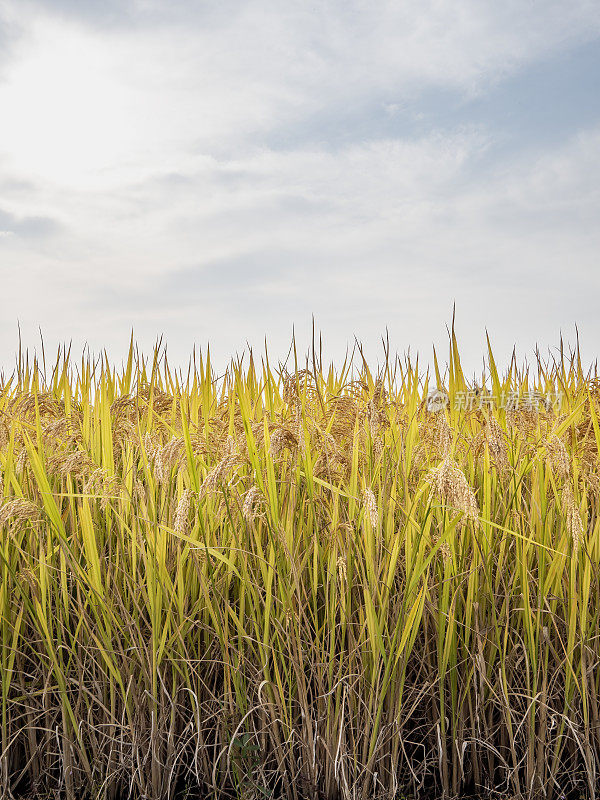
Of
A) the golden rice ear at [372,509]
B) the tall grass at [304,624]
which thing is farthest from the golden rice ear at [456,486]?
the tall grass at [304,624]

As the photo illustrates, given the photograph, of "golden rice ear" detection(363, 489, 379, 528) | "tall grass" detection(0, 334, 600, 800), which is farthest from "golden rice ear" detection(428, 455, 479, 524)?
"tall grass" detection(0, 334, 600, 800)

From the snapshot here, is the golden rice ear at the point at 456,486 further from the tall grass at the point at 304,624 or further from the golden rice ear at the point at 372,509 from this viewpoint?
the tall grass at the point at 304,624

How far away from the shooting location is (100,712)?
9.34 ft

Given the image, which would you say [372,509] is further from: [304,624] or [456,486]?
[304,624]

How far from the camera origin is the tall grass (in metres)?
2.53

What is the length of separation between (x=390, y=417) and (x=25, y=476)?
1.87m

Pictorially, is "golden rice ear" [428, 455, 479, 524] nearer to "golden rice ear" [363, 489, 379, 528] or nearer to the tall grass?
"golden rice ear" [363, 489, 379, 528]

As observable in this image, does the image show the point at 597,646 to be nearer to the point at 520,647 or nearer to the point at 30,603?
the point at 520,647

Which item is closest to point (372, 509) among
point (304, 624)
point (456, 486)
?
point (456, 486)

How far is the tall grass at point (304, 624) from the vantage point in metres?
2.53

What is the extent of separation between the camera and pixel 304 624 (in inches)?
111

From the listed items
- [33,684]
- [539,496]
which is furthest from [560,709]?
[33,684]

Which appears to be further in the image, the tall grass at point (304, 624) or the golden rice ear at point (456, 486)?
the tall grass at point (304, 624)

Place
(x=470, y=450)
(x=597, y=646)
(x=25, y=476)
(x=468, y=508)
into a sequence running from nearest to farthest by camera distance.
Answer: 1. (x=468, y=508)
2. (x=597, y=646)
3. (x=470, y=450)
4. (x=25, y=476)
